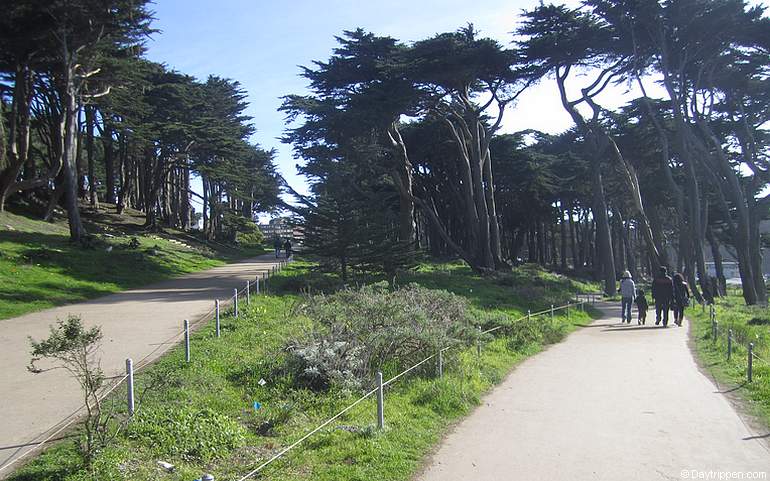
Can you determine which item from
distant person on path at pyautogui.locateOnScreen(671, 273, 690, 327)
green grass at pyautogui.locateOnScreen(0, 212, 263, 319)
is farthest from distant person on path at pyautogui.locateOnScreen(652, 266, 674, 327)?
green grass at pyautogui.locateOnScreen(0, 212, 263, 319)

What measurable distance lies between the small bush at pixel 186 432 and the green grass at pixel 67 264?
1001 cm

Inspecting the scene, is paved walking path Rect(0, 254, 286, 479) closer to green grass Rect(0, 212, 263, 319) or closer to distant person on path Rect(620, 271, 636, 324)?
green grass Rect(0, 212, 263, 319)

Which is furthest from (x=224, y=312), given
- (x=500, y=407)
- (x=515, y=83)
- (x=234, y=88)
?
(x=234, y=88)

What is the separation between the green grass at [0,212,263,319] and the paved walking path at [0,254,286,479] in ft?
3.26

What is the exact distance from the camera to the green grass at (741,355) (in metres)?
9.36

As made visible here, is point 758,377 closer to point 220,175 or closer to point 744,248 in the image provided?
point 744,248

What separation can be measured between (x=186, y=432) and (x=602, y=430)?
4931 millimetres

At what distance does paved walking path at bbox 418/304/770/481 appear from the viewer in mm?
6305

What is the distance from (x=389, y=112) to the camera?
29.8m

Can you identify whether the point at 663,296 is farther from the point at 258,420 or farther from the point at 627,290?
the point at 258,420

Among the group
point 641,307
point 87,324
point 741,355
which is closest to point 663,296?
point 641,307

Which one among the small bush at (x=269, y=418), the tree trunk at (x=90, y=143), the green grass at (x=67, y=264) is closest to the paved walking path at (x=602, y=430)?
the small bush at (x=269, y=418)

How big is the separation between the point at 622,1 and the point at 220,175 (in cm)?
2614

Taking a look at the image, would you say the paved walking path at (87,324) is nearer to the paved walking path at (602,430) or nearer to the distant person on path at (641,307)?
the paved walking path at (602,430)
